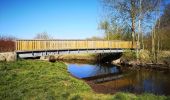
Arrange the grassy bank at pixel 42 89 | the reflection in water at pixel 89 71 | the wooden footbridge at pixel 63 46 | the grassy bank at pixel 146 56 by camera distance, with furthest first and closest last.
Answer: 1. the grassy bank at pixel 146 56
2. the reflection in water at pixel 89 71
3. the wooden footbridge at pixel 63 46
4. the grassy bank at pixel 42 89

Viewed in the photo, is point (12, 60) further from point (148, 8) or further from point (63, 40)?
point (148, 8)

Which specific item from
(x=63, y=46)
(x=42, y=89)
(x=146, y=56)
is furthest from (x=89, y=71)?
(x=42, y=89)

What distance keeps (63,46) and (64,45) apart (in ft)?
0.78

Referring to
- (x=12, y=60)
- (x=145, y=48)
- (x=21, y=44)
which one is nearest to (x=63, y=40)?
(x=21, y=44)

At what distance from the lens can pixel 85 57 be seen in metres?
49.9

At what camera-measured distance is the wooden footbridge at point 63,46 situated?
25991 mm

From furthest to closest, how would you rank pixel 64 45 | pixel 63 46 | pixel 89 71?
pixel 89 71 → pixel 64 45 → pixel 63 46

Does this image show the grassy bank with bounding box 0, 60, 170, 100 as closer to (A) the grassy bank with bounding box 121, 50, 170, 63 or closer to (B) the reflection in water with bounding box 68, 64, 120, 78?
(B) the reflection in water with bounding box 68, 64, 120, 78

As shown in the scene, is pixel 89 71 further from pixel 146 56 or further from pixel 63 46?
pixel 146 56

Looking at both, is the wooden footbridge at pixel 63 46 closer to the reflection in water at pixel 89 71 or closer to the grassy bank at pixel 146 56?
the grassy bank at pixel 146 56

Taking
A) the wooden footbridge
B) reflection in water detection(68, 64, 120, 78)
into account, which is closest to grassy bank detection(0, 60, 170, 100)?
the wooden footbridge

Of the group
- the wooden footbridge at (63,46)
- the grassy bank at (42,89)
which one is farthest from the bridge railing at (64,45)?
the grassy bank at (42,89)

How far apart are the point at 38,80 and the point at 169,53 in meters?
27.2

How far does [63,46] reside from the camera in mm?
30828
